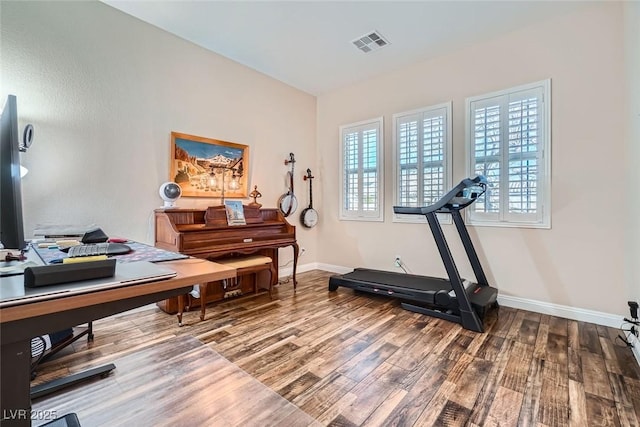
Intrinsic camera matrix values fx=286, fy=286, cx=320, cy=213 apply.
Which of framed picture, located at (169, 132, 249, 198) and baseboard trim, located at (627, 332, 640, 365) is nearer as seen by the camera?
baseboard trim, located at (627, 332, 640, 365)

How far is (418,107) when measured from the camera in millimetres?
3963

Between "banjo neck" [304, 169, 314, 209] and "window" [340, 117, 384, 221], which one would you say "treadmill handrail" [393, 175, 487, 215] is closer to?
"window" [340, 117, 384, 221]

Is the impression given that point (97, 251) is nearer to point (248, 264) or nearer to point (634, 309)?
point (248, 264)

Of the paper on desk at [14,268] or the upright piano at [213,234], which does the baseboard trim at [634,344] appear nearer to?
the upright piano at [213,234]

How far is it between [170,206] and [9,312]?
2.74 metres

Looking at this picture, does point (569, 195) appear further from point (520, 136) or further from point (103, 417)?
point (103, 417)

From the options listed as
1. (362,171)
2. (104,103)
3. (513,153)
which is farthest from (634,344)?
(104,103)

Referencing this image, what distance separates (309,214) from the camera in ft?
16.1

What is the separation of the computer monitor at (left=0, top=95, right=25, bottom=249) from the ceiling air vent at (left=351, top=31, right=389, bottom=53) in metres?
3.30

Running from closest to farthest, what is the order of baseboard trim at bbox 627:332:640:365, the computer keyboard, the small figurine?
the computer keyboard → baseboard trim at bbox 627:332:640:365 → the small figurine

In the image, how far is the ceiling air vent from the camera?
3359 mm

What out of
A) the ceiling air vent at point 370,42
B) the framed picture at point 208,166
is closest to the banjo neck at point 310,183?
the framed picture at point 208,166

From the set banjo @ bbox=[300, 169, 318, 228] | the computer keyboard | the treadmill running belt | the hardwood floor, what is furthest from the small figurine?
the computer keyboard

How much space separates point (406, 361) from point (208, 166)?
3.10 metres
